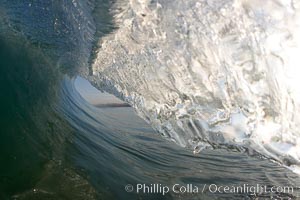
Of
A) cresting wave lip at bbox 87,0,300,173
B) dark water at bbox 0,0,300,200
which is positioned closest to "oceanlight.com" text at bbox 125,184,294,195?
dark water at bbox 0,0,300,200

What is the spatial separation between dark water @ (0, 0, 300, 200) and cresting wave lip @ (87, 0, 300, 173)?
519mm

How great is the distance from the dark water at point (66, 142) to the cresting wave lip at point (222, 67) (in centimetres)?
52

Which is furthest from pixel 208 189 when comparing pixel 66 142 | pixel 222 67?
pixel 222 67

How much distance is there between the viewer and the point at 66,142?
3.03m

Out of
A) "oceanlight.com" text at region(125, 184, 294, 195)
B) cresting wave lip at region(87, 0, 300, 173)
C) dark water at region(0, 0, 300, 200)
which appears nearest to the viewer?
cresting wave lip at region(87, 0, 300, 173)

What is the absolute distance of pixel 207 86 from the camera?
2.26 meters

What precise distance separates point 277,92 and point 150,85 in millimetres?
1415

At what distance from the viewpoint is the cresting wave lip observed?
1.75 metres

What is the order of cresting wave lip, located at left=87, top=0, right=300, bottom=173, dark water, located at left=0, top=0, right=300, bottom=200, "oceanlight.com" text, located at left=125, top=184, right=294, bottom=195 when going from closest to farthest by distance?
cresting wave lip, located at left=87, top=0, right=300, bottom=173 < dark water, located at left=0, top=0, right=300, bottom=200 < "oceanlight.com" text, located at left=125, top=184, right=294, bottom=195

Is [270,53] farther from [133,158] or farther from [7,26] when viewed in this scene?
[7,26]

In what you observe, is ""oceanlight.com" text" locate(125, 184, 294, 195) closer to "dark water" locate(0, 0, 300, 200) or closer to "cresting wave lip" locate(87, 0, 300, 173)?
"dark water" locate(0, 0, 300, 200)

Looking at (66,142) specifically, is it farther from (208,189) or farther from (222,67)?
(222,67)

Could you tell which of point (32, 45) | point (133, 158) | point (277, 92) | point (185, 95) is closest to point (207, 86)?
point (185, 95)

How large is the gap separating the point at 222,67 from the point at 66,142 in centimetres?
160
